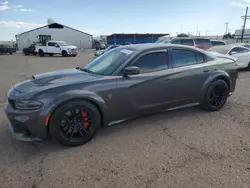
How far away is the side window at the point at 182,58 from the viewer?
405cm

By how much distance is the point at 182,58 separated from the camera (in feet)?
13.7

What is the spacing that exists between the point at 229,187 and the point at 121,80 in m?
2.15

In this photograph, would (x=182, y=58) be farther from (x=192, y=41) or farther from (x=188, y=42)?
(x=192, y=41)

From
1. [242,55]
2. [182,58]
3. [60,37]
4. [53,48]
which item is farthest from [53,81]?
[60,37]

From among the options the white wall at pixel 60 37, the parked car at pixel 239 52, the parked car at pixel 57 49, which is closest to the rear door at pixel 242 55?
the parked car at pixel 239 52

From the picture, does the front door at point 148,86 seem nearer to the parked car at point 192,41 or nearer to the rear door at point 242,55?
the rear door at point 242,55

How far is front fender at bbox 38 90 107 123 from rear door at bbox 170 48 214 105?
1.48m

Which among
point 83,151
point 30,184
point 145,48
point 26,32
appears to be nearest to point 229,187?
point 83,151

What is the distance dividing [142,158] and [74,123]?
119cm

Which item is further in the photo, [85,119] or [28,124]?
[85,119]

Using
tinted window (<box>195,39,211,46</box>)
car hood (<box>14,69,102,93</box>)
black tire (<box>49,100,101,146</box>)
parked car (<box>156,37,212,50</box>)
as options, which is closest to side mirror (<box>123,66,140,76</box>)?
car hood (<box>14,69,102,93</box>)

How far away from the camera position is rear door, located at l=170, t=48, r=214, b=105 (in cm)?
401

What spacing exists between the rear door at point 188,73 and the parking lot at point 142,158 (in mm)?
559

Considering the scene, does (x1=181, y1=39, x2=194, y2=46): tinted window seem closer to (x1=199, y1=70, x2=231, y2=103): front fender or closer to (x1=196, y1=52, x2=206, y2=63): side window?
(x1=199, y1=70, x2=231, y2=103): front fender
